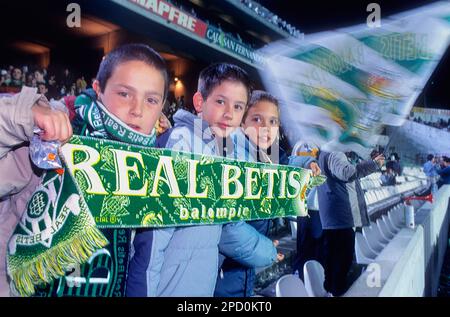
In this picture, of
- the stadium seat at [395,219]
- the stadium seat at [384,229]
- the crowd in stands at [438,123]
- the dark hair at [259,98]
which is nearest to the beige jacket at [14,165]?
the dark hair at [259,98]

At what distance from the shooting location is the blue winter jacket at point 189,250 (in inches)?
52.4

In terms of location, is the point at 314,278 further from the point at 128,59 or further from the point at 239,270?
the point at 128,59

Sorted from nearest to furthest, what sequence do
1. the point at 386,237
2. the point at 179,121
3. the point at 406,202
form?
1. the point at 179,121
2. the point at 406,202
3. the point at 386,237

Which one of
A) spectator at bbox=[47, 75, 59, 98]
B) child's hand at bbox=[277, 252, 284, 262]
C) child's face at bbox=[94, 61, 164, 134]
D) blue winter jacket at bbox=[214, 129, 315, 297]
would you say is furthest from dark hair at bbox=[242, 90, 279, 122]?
spectator at bbox=[47, 75, 59, 98]

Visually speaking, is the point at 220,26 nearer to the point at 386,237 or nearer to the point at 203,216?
the point at 203,216

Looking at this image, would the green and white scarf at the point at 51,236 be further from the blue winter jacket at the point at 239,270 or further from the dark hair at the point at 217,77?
the dark hair at the point at 217,77

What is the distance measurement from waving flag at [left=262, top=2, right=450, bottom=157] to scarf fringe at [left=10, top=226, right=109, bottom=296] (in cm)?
106

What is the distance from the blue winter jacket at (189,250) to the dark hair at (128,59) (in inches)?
8.1

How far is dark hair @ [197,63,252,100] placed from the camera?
5.30 ft

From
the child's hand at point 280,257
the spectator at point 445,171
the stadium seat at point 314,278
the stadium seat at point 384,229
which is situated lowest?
the stadium seat at point 314,278

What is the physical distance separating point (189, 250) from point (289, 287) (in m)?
0.48

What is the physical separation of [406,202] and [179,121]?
1.71m

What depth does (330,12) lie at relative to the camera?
6.22 ft
